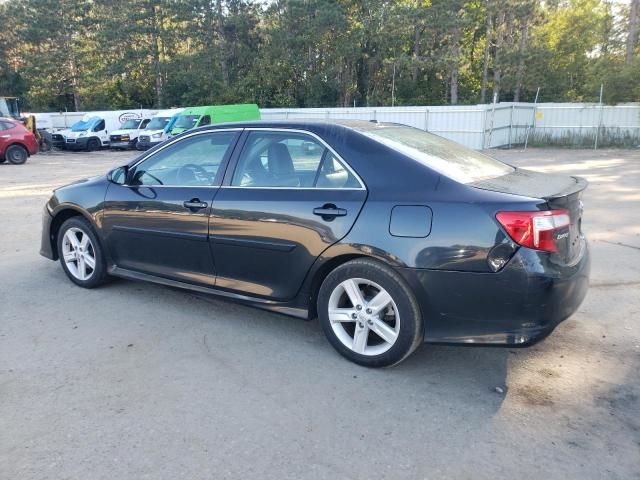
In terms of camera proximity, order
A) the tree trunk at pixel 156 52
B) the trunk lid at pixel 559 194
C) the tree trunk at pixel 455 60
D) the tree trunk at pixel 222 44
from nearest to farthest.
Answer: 1. the trunk lid at pixel 559 194
2. the tree trunk at pixel 455 60
3. the tree trunk at pixel 222 44
4. the tree trunk at pixel 156 52

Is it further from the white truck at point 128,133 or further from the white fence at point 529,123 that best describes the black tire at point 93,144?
the white fence at point 529,123

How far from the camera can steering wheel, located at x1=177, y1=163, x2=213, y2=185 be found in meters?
4.29

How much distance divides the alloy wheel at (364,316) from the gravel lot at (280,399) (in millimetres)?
177

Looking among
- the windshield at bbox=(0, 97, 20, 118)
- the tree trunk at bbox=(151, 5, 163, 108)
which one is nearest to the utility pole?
the tree trunk at bbox=(151, 5, 163, 108)

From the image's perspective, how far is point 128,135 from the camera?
92.2 ft

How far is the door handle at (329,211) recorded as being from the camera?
349cm

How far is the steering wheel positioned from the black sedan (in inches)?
Answer: 0.5

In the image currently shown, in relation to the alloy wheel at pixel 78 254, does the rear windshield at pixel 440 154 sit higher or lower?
higher

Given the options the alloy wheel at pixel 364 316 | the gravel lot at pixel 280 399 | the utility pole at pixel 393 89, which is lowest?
the gravel lot at pixel 280 399

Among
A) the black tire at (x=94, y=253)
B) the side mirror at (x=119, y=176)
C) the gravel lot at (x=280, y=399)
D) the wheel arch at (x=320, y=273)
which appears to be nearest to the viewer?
the gravel lot at (x=280, y=399)

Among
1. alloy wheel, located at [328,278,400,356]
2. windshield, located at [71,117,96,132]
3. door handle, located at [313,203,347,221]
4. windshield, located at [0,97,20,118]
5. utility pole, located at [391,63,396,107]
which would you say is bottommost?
alloy wheel, located at [328,278,400,356]

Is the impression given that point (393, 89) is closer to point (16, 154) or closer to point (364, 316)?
point (16, 154)

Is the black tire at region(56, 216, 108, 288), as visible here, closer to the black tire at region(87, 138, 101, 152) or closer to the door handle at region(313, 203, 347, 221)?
the door handle at region(313, 203, 347, 221)

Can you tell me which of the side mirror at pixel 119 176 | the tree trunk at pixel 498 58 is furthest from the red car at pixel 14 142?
the tree trunk at pixel 498 58
